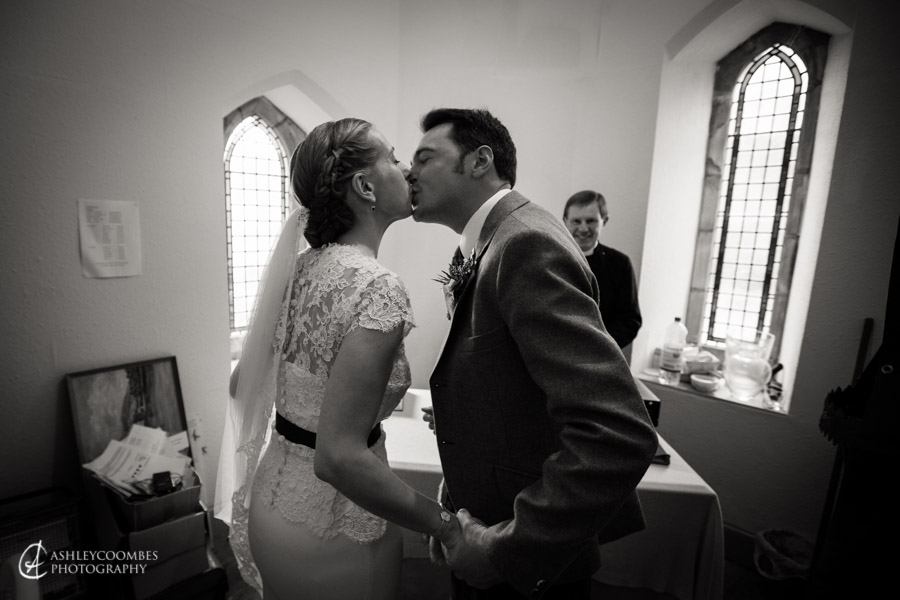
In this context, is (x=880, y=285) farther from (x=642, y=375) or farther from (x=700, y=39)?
(x=700, y=39)

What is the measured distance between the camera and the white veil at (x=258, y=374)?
1.44 m

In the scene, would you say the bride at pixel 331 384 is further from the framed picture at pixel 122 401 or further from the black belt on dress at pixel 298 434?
the framed picture at pixel 122 401

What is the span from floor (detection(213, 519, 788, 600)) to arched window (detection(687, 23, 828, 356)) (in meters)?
1.58

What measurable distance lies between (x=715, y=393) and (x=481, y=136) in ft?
8.88

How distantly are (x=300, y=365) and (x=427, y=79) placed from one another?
308cm

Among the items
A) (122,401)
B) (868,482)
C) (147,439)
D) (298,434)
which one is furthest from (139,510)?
(868,482)

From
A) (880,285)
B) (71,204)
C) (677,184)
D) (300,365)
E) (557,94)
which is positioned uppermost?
(557,94)

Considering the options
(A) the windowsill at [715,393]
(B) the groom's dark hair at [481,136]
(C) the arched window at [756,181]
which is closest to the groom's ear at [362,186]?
(B) the groom's dark hair at [481,136]

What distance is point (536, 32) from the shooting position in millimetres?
3342

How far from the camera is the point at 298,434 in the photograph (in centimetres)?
131

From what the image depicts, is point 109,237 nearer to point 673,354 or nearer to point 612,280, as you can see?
point 612,280

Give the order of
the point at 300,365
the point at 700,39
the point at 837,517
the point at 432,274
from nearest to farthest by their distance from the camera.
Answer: the point at 300,365 → the point at 837,517 → the point at 700,39 → the point at 432,274

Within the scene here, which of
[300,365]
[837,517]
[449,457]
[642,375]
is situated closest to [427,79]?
[642,375]

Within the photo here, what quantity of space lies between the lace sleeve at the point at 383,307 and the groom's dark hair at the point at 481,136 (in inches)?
15.7
